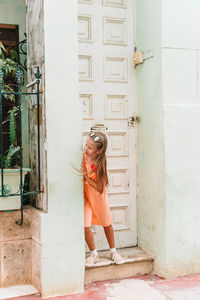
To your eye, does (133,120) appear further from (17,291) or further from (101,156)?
(17,291)

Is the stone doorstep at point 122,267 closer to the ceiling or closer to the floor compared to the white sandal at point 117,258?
closer to the floor

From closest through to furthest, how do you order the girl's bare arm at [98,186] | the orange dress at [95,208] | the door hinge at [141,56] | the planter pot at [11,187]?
the planter pot at [11,187] → the girl's bare arm at [98,186] → the orange dress at [95,208] → the door hinge at [141,56]

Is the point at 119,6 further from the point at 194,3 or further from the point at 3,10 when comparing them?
the point at 3,10

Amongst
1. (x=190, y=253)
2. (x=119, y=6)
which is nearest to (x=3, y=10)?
(x=119, y=6)

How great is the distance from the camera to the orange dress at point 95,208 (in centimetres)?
458

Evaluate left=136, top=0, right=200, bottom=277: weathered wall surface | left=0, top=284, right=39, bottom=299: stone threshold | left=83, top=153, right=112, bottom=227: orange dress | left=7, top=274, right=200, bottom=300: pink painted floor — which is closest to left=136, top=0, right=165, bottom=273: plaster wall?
left=136, top=0, right=200, bottom=277: weathered wall surface

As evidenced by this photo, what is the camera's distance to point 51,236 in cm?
423

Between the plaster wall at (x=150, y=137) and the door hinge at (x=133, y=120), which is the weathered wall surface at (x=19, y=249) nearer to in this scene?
the plaster wall at (x=150, y=137)

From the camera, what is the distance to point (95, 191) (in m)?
4.59

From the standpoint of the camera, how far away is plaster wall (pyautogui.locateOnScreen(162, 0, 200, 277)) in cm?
479

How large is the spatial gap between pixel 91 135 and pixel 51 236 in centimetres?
110

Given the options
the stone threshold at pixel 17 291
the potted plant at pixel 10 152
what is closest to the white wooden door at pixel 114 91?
the potted plant at pixel 10 152

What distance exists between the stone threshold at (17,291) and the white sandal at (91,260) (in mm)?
624

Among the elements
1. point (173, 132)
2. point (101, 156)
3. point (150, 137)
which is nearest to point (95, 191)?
point (101, 156)
